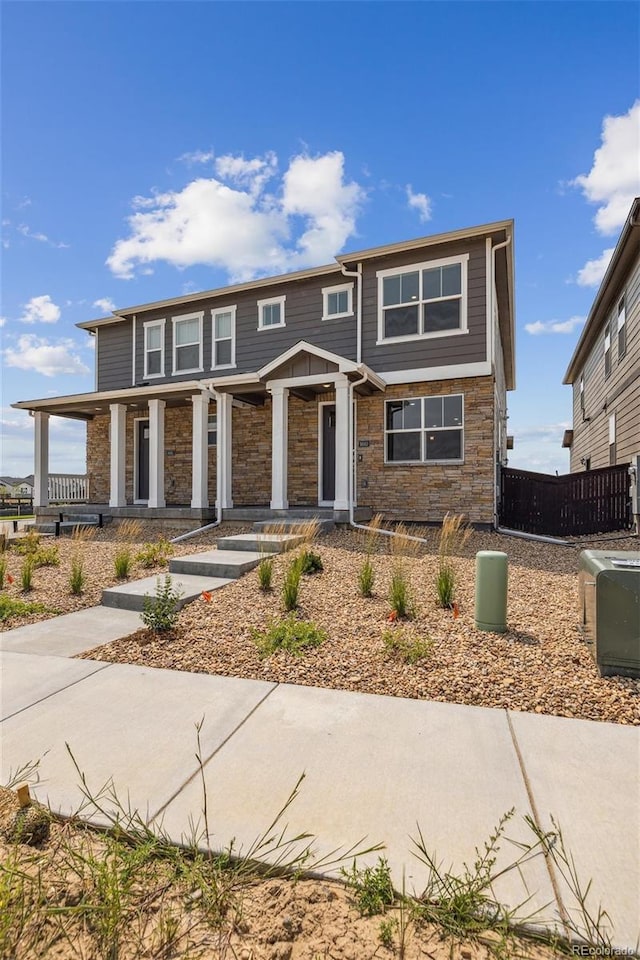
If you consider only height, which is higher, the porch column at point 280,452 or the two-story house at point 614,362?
the two-story house at point 614,362

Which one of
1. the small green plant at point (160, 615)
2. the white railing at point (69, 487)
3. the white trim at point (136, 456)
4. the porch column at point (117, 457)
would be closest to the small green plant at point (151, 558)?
the small green plant at point (160, 615)

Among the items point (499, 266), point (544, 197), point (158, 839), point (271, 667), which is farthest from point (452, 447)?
point (158, 839)

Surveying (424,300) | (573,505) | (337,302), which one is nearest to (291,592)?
(424,300)

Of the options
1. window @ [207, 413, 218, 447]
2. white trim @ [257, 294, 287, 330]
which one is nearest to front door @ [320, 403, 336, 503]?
white trim @ [257, 294, 287, 330]

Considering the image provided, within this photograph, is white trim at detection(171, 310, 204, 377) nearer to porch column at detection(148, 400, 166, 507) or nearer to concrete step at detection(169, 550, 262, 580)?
porch column at detection(148, 400, 166, 507)

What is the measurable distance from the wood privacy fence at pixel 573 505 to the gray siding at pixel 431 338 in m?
3.54

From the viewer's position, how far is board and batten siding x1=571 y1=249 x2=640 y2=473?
1040cm

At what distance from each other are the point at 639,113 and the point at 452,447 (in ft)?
20.2

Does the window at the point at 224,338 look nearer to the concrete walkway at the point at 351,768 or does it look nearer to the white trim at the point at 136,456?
the white trim at the point at 136,456

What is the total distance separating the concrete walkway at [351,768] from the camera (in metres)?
1.66

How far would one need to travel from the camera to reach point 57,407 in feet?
43.2

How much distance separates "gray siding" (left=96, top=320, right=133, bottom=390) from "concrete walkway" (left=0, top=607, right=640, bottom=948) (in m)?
13.0

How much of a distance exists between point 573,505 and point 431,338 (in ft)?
17.0

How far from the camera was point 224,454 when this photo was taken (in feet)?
36.4
